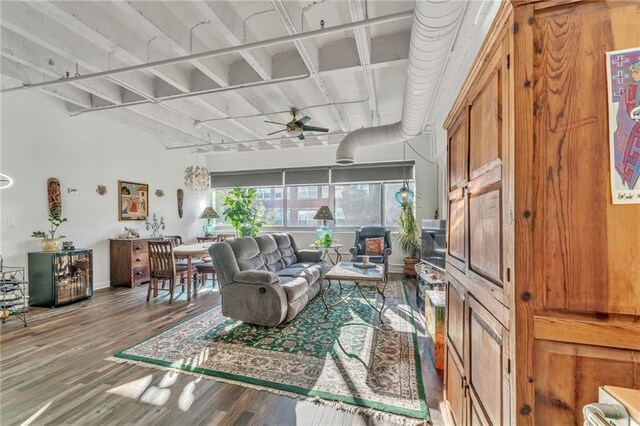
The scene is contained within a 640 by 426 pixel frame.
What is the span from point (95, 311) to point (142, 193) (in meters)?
2.76

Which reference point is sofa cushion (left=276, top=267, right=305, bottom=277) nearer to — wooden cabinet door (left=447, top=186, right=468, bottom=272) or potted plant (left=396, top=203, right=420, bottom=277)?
wooden cabinet door (left=447, top=186, right=468, bottom=272)

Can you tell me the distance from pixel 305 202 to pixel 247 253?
12.3ft

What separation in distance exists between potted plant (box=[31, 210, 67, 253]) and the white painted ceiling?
1.70 m

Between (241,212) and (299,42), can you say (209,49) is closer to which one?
(299,42)

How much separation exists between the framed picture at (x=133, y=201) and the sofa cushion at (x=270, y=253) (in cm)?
321

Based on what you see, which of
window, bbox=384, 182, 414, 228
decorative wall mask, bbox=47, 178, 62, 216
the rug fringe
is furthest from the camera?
window, bbox=384, 182, 414, 228

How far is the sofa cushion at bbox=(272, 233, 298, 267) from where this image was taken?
15.5ft

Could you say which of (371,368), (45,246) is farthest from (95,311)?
(371,368)

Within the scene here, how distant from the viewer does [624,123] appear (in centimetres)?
72

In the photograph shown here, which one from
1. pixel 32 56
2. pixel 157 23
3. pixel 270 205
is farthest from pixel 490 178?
pixel 270 205

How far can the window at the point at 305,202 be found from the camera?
720cm

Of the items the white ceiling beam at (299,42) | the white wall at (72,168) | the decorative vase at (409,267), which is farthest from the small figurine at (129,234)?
the decorative vase at (409,267)

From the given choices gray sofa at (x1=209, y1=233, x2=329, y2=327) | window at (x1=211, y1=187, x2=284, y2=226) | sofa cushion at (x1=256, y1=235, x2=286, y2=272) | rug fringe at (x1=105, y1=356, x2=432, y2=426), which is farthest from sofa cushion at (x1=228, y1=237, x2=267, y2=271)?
window at (x1=211, y1=187, x2=284, y2=226)

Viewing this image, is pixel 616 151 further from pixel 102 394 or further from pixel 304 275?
pixel 304 275
